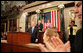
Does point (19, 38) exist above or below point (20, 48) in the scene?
above

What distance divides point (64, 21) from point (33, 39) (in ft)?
13.6

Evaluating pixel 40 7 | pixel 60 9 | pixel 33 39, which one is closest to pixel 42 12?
pixel 40 7

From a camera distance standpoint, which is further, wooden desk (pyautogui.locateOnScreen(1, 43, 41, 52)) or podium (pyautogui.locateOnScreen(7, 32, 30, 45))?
podium (pyautogui.locateOnScreen(7, 32, 30, 45))

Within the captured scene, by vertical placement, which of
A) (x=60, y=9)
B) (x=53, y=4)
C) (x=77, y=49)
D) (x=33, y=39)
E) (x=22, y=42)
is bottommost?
(x=33, y=39)

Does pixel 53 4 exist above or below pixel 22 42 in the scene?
above

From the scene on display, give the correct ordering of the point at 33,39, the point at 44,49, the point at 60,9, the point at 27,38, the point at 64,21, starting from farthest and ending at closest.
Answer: the point at 64,21 → the point at 60,9 → the point at 33,39 → the point at 27,38 → the point at 44,49

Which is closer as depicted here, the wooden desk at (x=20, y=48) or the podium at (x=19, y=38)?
the wooden desk at (x=20, y=48)

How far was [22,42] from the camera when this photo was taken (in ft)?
6.71

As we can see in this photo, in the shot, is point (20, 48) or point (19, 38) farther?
point (19, 38)

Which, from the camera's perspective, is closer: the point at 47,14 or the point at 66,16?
the point at 66,16

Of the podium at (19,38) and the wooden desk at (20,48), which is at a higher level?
the podium at (19,38)

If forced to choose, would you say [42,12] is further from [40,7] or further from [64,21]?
[64,21]

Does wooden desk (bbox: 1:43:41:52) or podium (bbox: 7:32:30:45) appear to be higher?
podium (bbox: 7:32:30:45)

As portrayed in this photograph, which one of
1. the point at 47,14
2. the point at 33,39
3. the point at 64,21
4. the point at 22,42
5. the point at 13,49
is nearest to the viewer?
the point at 13,49
